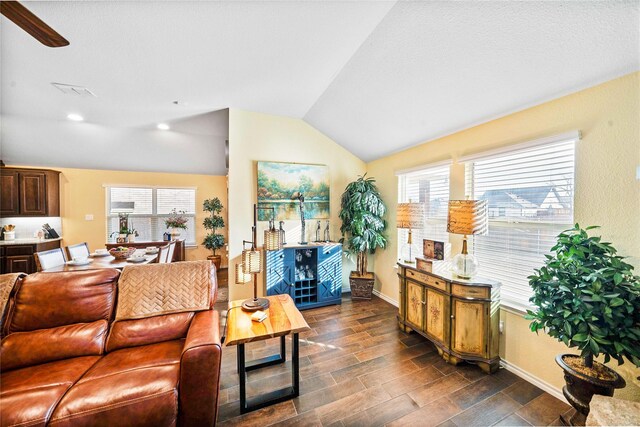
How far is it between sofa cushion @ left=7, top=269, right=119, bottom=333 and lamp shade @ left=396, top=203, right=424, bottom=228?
299 cm

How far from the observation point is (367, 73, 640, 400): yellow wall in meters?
1.51

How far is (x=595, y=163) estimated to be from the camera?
5.48ft

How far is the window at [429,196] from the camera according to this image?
2.95 meters

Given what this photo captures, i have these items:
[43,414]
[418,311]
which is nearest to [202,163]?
[43,414]

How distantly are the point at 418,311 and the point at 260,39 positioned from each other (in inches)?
125

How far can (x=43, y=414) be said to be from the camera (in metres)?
1.12

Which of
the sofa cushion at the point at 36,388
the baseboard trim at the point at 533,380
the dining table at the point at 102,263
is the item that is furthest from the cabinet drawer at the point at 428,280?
the dining table at the point at 102,263

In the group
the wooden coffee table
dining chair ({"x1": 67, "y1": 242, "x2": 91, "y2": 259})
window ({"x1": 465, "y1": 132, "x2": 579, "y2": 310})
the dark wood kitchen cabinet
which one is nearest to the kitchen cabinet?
the dark wood kitchen cabinet

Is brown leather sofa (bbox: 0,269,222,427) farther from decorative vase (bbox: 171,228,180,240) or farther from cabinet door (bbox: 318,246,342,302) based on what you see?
decorative vase (bbox: 171,228,180,240)

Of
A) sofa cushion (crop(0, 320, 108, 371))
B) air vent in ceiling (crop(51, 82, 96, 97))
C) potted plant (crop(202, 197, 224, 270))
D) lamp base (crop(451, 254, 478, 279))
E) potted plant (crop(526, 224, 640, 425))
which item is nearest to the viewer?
potted plant (crop(526, 224, 640, 425))

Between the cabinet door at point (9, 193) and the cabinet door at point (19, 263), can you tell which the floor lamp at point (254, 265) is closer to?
the cabinet door at point (19, 263)

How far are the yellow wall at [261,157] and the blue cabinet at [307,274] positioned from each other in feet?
1.38

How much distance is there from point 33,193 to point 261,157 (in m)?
4.57

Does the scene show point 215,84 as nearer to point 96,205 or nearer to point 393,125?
point 393,125
